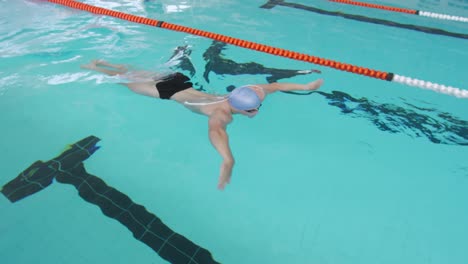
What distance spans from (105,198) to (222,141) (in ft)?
3.90

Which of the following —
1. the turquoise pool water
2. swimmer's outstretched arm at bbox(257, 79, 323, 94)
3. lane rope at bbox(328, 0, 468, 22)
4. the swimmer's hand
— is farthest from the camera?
lane rope at bbox(328, 0, 468, 22)

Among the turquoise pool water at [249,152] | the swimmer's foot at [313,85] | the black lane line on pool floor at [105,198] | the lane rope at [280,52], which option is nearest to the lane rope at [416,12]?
the turquoise pool water at [249,152]

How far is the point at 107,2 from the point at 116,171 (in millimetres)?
5573

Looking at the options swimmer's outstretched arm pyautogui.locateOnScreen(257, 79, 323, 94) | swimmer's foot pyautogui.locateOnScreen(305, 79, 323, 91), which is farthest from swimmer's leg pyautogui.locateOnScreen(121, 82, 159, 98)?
swimmer's foot pyautogui.locateOnScreen(305, 79, 323, 91)

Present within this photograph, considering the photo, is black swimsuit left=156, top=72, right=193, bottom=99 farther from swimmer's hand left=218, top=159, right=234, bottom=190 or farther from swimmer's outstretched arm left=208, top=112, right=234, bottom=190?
swimmer's hand left=218, top=159, right=234, bottom=190

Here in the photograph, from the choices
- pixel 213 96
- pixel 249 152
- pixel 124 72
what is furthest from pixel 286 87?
pixel 124 72

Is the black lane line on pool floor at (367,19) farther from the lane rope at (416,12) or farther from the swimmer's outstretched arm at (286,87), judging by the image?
the swimmer's outstretched arm at (286,87)

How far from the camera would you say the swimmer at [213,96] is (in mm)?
3127

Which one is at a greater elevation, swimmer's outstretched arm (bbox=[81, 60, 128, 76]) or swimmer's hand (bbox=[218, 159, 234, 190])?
swimmer's outstretched arm (bbox=[81, 60, 128, 76])

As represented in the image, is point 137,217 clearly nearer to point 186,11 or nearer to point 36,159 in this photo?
point 36,159

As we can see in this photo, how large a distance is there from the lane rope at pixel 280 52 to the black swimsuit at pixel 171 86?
1908 millimetres

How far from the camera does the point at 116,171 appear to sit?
3074 mm

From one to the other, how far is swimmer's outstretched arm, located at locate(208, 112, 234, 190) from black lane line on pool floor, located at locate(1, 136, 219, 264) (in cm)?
59

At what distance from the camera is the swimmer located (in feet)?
10.3
